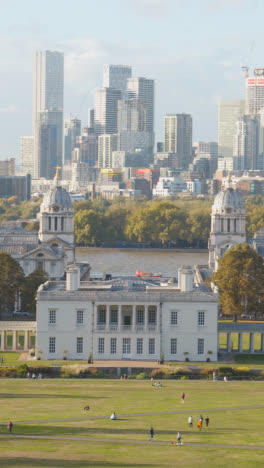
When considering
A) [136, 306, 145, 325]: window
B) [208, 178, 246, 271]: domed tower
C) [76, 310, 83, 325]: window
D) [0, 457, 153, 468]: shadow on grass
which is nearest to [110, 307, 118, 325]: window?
[136, 306, 145, 325]: window

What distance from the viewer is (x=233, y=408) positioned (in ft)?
269

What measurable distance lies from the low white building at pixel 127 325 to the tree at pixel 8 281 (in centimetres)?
1837

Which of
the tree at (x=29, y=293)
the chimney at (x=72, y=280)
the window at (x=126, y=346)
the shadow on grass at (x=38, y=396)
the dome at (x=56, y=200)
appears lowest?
the window at (x=126, y=346)

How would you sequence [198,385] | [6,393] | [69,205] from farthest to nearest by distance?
[69,205], [198,385], [6,393]

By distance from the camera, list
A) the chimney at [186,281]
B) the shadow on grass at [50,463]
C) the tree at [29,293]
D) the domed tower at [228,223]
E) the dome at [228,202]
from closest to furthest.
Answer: the shadow on grass at [50,463]
the chimney at [186,281]
the tree at [29,293]
the domed tower at [228,223]
the dome at [228,202]

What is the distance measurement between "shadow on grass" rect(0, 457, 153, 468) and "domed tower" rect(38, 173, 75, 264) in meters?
99.0

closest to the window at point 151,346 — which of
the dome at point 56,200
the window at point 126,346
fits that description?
the window at point 126,346

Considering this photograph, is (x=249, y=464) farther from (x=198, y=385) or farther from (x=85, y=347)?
(x=85, y=347)

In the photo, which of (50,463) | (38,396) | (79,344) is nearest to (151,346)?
(79,344)

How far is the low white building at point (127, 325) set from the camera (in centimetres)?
11025

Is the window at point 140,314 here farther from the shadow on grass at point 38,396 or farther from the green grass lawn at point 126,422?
the shadow on grass at point 38,396

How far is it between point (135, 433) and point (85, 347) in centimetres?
3802

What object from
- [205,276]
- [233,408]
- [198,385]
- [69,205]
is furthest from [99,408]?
[69,205]

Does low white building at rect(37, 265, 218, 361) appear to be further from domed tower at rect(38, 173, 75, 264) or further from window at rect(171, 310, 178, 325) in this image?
domed tower at rect(38, 173, 75, 264)
